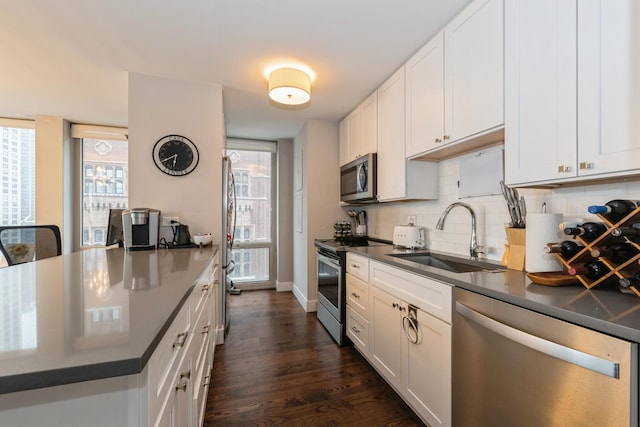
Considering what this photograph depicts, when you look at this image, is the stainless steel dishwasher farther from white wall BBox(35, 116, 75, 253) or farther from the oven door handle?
white wall BBox(35, 116, 75, 253)

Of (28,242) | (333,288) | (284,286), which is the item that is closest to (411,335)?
(333,288)

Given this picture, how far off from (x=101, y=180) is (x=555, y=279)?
5156 mm

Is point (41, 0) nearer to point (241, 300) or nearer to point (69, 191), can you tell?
point (69, 191)

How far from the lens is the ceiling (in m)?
1.70

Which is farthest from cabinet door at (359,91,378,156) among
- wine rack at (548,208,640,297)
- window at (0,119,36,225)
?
window at (0,119,36,225)

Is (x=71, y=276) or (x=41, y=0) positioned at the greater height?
(x=41, y=0)

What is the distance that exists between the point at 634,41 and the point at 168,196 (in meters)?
2.94

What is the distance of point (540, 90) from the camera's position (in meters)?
1.27

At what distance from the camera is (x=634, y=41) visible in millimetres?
973

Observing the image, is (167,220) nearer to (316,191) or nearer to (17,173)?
(316,191)

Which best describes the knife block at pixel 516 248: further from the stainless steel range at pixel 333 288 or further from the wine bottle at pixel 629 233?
the stainless steel range at pixel 333 288

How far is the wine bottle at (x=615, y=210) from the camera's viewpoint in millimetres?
1039

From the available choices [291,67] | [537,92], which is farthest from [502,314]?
[291,67]

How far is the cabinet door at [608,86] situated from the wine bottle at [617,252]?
0.94 ft
